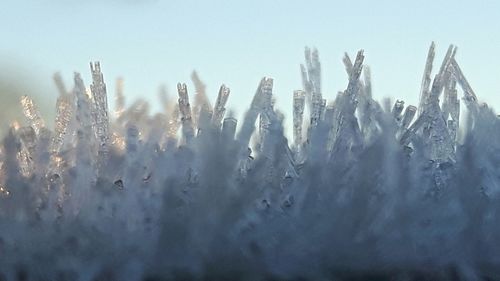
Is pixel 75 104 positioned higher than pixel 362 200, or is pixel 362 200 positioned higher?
pixel 75 104

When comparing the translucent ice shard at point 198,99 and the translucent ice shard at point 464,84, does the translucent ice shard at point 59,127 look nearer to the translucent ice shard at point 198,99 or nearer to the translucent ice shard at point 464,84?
the translucent ice shard at point 198,99

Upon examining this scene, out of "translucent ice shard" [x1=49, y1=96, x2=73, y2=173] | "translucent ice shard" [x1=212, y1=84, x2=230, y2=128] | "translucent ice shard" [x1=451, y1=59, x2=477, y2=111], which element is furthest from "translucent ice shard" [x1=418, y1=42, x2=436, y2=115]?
"translucent ice shard" [x1=49, y1=96, x2=73, y2=173]

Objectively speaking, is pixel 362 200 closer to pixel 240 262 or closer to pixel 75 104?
pixel 240 262

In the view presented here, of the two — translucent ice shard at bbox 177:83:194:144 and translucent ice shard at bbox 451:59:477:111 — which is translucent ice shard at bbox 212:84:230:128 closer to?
translucent ice shard at bbox 177:83:194:144

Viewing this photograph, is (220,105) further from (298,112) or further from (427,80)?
(427,80)

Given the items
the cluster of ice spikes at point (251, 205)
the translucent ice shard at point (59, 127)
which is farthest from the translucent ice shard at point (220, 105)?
the translucent ice shard at point (59, 127)

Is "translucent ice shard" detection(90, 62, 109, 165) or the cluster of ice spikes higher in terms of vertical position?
"translucent ice shard" detection(90, 62, 109, 165)

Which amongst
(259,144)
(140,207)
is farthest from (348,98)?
(140,207)

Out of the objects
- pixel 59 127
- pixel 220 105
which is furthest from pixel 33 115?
pixel 220 105
